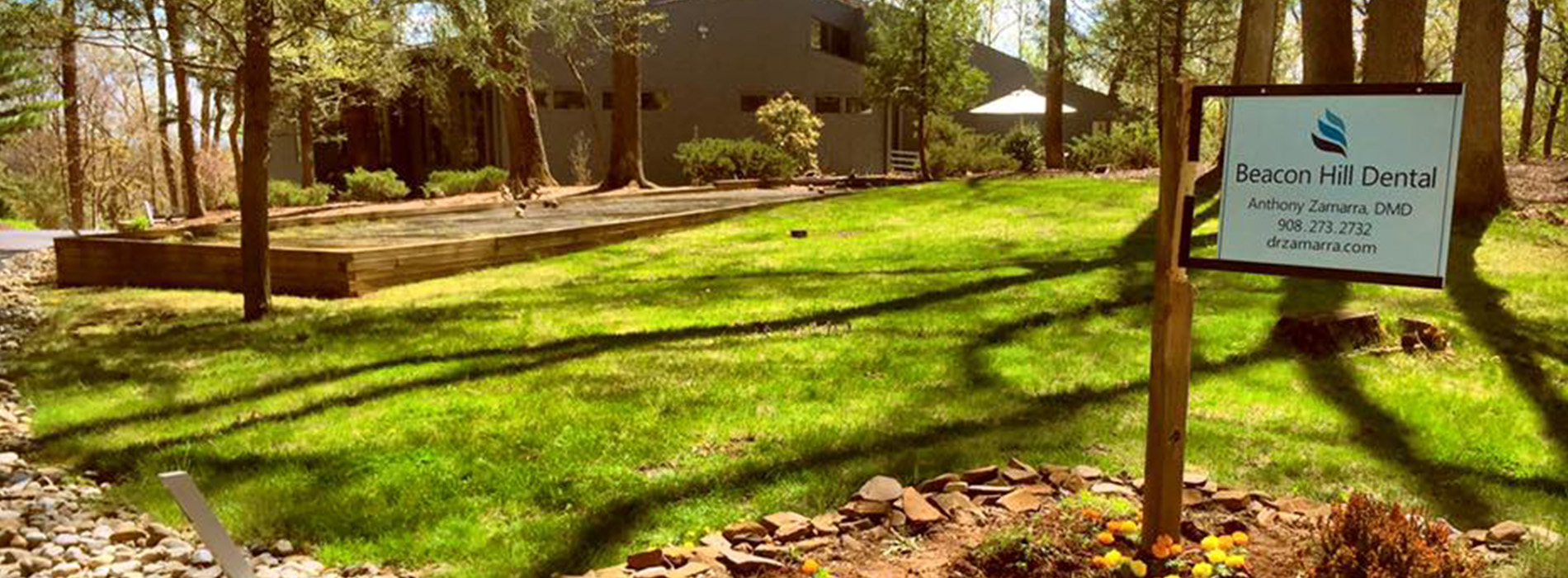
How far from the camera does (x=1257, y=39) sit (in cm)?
1325

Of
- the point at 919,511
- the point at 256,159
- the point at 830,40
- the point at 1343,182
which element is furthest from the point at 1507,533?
the point at 830,40

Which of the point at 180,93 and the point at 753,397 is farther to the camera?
the point at 180,93

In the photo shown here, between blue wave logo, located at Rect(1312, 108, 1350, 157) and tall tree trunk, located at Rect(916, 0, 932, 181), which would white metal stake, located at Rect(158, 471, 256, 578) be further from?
tall tree trunk, located at Rect(916, 0, 932, 181)

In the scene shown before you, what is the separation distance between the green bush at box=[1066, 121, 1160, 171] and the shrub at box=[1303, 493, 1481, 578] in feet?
54.1

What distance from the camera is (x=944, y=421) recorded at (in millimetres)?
4891

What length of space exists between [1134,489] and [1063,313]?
11.6 feet

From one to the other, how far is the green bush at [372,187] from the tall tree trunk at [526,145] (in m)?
2.24

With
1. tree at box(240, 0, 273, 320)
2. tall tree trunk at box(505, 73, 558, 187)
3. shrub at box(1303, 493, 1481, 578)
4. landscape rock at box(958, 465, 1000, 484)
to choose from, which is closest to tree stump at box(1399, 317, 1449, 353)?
landscape rock at box(958, 465, 1000, 484)

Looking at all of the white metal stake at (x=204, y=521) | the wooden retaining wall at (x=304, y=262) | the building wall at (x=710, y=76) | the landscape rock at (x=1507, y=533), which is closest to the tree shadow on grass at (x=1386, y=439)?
the landscape rock at (x=1507, y=533)

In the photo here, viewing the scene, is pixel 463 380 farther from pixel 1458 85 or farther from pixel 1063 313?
pixel 1458 85

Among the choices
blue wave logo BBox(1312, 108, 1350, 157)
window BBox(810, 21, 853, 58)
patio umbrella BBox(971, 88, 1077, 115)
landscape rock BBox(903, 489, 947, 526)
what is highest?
window BBox(810, 21, 853, 58)

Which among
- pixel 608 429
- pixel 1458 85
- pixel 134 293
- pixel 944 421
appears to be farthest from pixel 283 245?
pixel 1458 85

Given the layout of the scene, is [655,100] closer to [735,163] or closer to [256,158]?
[735,163]

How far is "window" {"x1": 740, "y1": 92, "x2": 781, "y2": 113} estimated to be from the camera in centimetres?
2588
